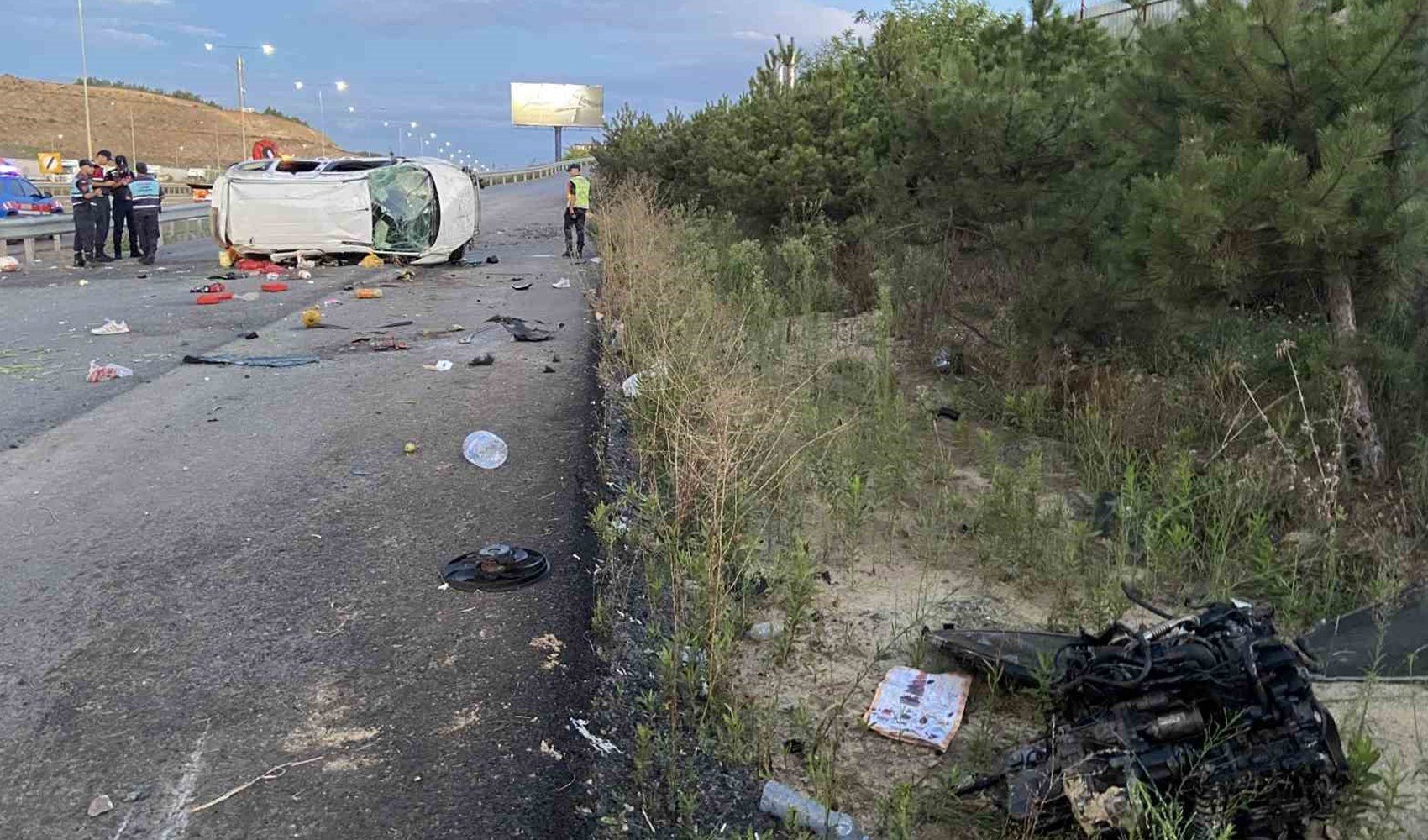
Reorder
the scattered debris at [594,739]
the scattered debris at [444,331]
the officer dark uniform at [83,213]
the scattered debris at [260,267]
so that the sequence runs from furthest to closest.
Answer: the officer dark uniform at [83,213], the scattered debris at [260,267], the scattered debris at [444,331], the scattered debris at [594,739]

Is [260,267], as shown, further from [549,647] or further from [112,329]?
[549,647]

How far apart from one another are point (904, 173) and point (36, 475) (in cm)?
620

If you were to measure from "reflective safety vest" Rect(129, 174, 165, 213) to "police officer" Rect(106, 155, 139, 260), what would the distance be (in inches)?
3.2

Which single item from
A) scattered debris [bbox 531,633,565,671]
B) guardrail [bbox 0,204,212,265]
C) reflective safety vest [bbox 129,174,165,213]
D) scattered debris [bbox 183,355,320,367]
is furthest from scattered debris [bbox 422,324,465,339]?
guardrail [bbox 0,204,212,265]

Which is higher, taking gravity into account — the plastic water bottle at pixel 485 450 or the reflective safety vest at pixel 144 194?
the reflective safety vest at pixel 144 194

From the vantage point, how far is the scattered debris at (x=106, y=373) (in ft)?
25.9

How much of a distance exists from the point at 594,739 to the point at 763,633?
0.96 m

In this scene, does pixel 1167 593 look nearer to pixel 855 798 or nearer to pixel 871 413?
pixel 855 798

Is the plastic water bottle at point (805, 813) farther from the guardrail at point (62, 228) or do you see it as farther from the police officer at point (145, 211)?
the guardrail at point (62, 228)

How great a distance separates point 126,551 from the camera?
174 inches

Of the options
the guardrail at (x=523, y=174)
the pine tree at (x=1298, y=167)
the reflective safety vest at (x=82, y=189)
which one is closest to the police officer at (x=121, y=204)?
the reflective safety vest at (x=82, y=189)

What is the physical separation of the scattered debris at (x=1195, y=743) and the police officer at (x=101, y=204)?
17794mm

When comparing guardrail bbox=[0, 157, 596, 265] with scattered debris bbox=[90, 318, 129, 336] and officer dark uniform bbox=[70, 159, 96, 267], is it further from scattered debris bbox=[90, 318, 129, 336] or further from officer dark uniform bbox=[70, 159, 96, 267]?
scattered debris bbox=[90, 318, 129, 336]

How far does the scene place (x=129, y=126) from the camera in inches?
3273
